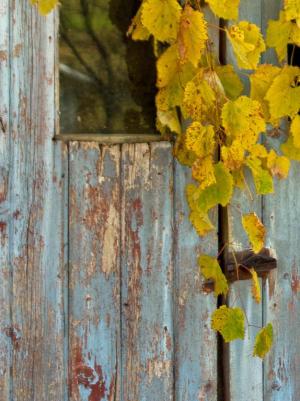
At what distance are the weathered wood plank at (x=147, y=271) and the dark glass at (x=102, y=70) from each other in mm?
103

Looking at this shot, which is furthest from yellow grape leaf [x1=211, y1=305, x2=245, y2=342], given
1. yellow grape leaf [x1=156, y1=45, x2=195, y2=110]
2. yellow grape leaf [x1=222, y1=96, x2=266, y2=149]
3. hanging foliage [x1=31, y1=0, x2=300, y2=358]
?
yellow grape leaf [x1=156, y1=45, x2=195, y2=110]

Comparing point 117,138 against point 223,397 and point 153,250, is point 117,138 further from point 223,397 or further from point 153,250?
point 223,397

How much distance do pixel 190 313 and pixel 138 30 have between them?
0.77 metres

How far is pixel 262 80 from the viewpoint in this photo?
197cm

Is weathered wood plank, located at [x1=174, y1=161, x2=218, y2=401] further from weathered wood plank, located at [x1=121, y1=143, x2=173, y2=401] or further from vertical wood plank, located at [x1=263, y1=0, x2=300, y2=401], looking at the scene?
vertical wood plank, located at [x1=263, y1=0, x2=300, y2=401]

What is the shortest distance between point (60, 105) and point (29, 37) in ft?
0.60

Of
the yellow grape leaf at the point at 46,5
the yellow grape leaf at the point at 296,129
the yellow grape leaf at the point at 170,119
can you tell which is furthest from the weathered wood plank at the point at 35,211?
the yellow grape leaf at the point at 296,129

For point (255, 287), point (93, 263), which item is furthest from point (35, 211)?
point (255, 287)

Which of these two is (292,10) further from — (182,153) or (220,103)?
(182,153)

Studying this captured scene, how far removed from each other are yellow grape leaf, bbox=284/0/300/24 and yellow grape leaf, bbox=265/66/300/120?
0.14 m

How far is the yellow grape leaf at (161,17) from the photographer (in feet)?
5.62

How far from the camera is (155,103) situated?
197 centimetres

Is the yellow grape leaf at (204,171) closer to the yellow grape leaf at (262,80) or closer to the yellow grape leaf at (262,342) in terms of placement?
the yellow grape leaf at (262,80)

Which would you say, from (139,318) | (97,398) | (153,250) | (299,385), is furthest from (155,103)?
(299,385)
